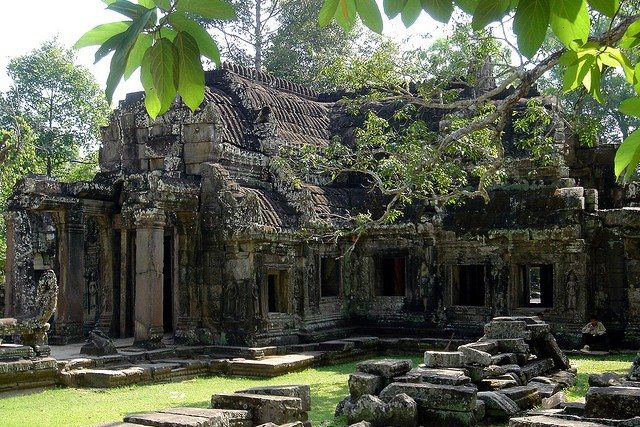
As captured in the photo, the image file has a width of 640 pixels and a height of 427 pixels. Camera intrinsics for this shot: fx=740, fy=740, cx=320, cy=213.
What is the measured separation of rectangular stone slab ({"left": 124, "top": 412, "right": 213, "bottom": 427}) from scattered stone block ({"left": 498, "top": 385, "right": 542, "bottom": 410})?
467cm

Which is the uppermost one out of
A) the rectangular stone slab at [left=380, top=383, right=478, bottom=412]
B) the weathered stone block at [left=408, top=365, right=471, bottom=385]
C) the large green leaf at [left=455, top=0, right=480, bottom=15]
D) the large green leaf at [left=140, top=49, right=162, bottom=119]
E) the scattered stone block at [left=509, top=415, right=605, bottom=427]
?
the large green leaf at [left=455, top=0, right=480, bottom=15]

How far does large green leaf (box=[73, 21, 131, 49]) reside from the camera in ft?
5.91

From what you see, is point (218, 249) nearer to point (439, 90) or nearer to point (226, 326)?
point (226, 326)

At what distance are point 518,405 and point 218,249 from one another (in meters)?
7.93

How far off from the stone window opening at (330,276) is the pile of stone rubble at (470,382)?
6251mm

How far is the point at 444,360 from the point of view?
10.1m

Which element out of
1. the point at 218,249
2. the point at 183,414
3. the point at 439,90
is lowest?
the point at 183,414

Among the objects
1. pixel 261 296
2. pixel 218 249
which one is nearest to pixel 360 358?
pixel 261 296

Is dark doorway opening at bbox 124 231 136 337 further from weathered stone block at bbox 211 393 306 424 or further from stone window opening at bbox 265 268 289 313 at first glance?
weathered stone block at bbox 211 393 306 424

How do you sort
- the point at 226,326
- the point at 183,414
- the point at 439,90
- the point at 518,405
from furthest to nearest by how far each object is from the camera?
the point at 226,326 → the point at 439,90 → the point at 518,405 → the point at 183,414

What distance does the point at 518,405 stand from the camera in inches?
368

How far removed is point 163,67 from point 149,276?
1328 centimetres

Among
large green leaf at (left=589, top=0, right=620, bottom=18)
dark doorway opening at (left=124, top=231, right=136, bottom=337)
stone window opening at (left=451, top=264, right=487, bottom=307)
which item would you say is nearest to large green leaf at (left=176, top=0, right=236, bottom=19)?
large green leaf at (left=589, top=0, right=620, bottom=18)

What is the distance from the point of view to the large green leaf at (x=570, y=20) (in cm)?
183
